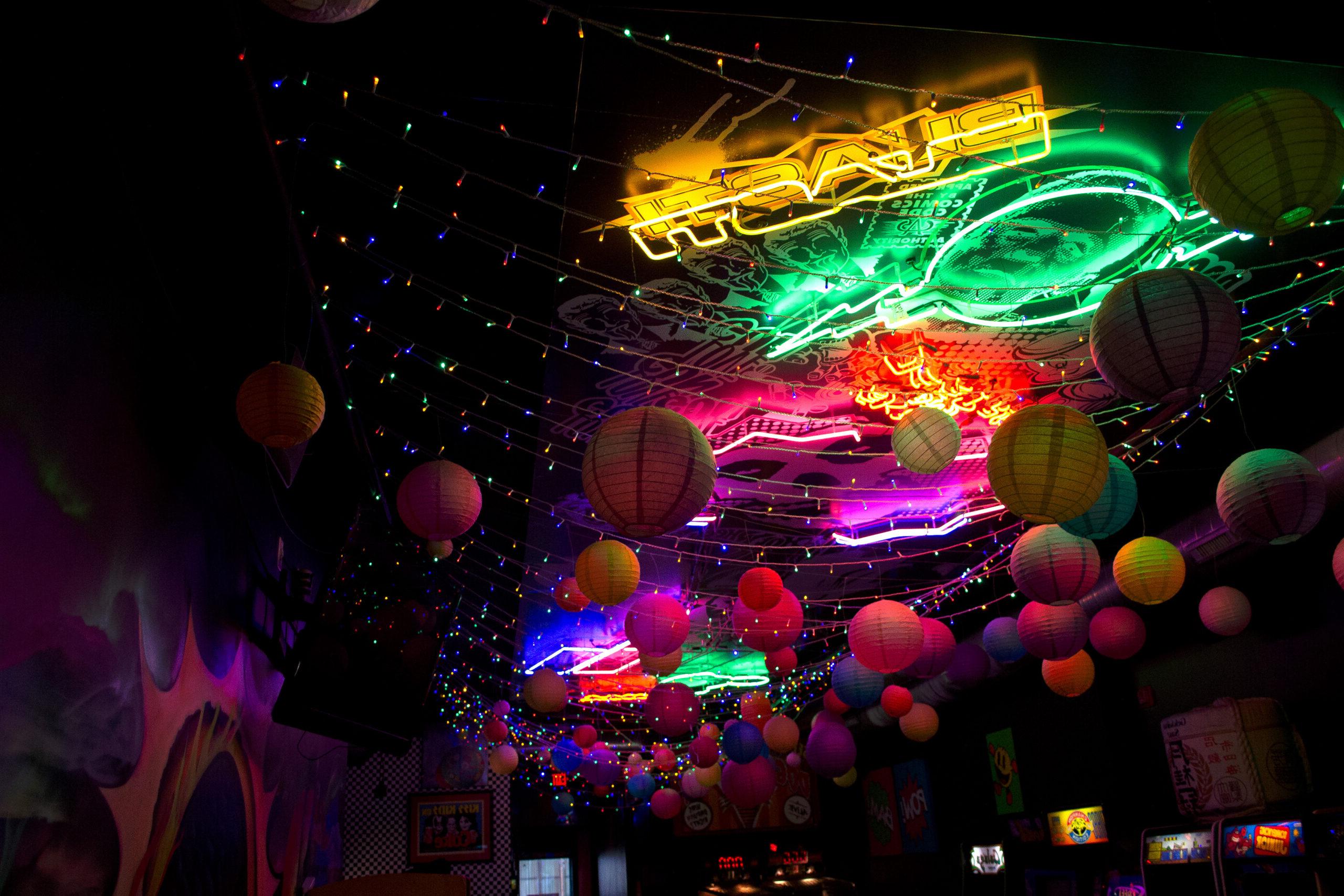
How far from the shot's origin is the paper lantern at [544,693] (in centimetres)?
733

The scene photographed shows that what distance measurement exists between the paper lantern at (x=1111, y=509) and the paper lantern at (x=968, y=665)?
13.3 ft

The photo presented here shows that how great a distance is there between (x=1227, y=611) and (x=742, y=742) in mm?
4458

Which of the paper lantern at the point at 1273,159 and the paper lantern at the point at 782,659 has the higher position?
the paper lantern at the point at 1273,159

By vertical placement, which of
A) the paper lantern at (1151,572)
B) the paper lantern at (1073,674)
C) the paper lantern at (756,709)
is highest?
the paper lantern at (1151,572)

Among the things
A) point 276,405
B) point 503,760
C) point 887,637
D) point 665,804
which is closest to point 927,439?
point 887,637

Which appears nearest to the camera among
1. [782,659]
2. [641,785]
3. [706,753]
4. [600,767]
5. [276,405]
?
[276,405]

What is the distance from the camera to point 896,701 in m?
8.09

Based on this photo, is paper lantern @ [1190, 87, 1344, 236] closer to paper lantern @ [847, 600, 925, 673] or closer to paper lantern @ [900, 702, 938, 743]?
paper lantern @ [847, 600, 925, 673]

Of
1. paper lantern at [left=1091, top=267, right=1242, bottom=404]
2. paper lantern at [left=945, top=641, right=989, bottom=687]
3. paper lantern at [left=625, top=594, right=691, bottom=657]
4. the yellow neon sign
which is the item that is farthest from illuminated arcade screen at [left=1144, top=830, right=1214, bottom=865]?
the yellow neon sign

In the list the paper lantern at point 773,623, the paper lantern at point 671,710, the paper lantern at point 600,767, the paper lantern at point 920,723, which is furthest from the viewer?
the paper lantern at point 600,767

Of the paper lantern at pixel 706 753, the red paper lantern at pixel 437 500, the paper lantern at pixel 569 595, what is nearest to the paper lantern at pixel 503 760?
the paper lantern at pixel 706 753

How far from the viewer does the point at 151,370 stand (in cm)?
299

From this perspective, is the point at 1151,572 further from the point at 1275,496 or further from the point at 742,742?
the point at 742,742

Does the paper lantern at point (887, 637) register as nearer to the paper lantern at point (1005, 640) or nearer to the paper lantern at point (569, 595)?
the paper lantern at point (1005, 640)
